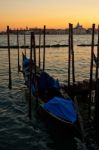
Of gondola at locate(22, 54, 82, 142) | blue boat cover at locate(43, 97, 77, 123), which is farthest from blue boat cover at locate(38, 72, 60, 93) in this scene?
blue boat cover at locate(43, 97, 77, 123)

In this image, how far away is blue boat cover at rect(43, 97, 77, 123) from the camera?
15.9 m

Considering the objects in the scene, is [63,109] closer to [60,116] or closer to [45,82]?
[60,116]

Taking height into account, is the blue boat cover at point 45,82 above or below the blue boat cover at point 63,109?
above

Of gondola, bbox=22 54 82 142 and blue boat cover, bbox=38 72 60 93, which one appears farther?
blue boat cover, bbox=38 72 60 93

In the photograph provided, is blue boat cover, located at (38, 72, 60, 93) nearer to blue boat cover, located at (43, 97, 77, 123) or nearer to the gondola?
the gondola

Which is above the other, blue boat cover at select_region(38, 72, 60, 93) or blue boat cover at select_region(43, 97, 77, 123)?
blue boat cover at select_region(38, 72, 60, 93)

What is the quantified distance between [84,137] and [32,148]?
2544 mm

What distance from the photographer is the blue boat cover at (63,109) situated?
627 inches

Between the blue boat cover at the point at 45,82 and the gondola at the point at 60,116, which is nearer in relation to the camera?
the gondola at the point at 60,116

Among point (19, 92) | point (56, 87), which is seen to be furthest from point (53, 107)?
point (19, 92)

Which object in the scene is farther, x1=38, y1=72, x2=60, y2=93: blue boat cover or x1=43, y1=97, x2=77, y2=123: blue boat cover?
x1=38, y1=72, x2=60, y2=93: blue boat cover

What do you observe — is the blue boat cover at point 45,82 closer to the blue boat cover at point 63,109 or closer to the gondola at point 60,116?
the gondola at point 60,116

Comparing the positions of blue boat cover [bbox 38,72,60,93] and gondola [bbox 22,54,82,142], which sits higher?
blue boat cover [bbox 38,72,60,93]

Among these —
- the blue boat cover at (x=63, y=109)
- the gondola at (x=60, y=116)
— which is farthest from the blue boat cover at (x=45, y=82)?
the blue boat cover at (x=63, y=109)
